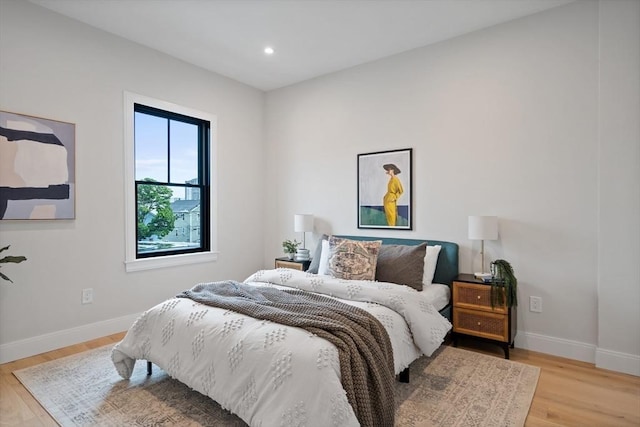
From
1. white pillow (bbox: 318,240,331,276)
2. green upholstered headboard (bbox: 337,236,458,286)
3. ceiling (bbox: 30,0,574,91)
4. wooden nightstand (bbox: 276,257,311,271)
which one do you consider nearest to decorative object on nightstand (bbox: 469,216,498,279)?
green upholstered headboard (bbox: 337,236,458,286)

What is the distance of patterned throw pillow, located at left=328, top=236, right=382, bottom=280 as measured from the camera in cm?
308

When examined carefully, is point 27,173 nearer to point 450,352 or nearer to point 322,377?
point 322,377

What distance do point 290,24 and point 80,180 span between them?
2376 millimetres

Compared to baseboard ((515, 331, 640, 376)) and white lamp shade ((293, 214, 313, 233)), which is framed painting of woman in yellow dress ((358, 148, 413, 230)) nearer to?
white lamp shade ((293, 214, 313, 233))

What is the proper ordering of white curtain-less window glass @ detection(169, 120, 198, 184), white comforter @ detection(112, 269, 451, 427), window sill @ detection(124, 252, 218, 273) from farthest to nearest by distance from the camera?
white curtain-less window glass @ detection(169, 120, 198, 184) < window sill @ detection(124, 252, 218, 273) < white comforter @ detection(112, 269, 451, 427)

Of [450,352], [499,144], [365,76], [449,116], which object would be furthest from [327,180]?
[450,352]

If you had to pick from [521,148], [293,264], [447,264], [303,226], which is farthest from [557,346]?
[303,226]

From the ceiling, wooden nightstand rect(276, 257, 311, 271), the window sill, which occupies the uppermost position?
the ceiling

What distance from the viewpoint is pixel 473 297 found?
118 inches

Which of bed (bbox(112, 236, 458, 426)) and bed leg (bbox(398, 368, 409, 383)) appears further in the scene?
bed leg (bbox(398, 368, 409, 383))

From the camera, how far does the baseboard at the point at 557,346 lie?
2846 millimetres

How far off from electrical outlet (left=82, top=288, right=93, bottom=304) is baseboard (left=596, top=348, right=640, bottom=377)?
14.3 feet

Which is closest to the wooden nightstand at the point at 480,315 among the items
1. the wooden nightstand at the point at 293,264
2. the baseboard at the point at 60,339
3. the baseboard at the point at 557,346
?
the baseboard at the point at 557,346

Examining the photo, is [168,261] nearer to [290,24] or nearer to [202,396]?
[202,396]
